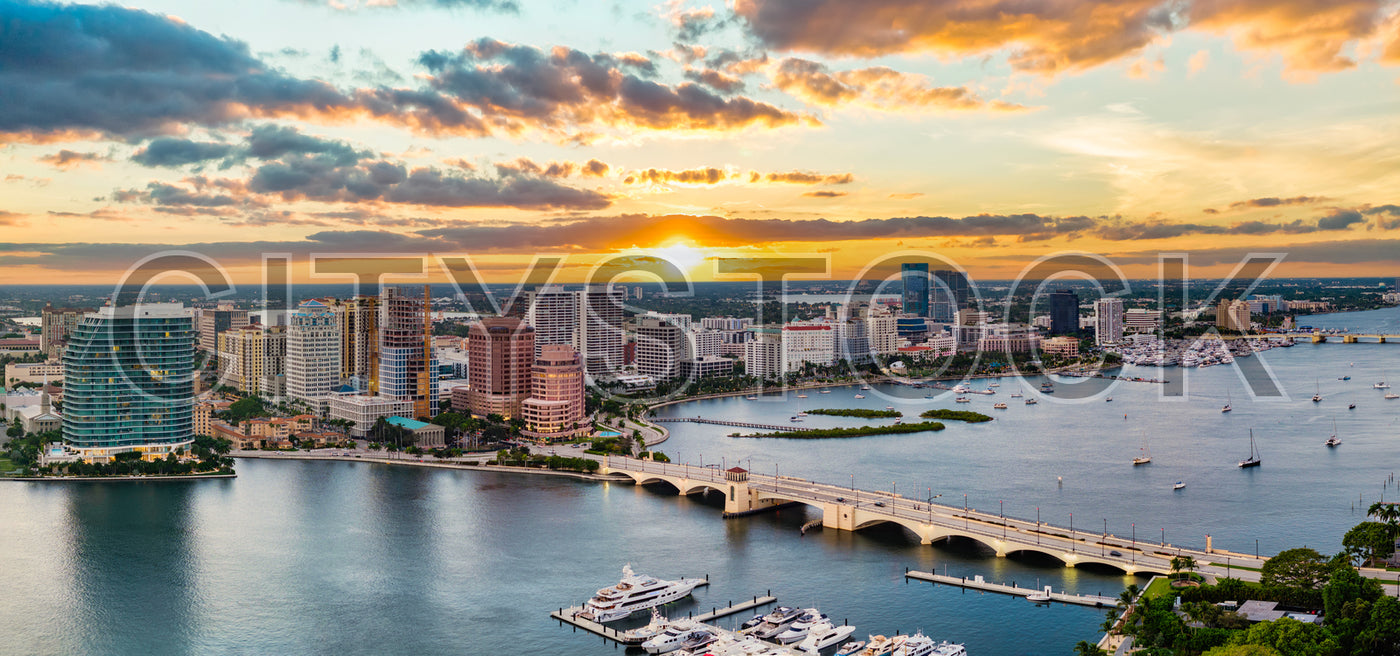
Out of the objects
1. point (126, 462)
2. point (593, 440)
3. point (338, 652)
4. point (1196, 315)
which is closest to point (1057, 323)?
point (1196, 315)

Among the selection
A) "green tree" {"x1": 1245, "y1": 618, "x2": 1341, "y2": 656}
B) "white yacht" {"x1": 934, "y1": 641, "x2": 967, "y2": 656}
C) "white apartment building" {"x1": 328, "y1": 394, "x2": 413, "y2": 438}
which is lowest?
"white yacht" {"x1": 934, "y1": 641, "x2": 967, "y2": 656}

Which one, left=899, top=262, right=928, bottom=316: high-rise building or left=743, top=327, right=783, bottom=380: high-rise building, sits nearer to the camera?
left=743, top=327, right=783, bottom=380: high-rise building

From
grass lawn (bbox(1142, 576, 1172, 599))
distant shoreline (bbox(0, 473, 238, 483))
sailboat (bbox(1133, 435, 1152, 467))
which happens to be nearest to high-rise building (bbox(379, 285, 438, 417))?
distant shoreline (bbox(0, 473, 238, 483))

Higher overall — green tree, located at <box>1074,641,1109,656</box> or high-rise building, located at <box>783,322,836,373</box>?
high-rise building, located at <box>783,322,836,373</box>

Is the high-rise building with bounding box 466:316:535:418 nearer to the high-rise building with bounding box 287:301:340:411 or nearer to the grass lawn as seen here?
the high-rise building with bounding box 287:301:340:411

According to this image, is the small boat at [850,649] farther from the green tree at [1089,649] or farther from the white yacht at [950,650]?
the green tree at [1089,649]

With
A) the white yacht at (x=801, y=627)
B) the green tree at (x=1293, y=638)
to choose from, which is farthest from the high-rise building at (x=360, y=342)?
the green tree at (x=1293, y=638)
